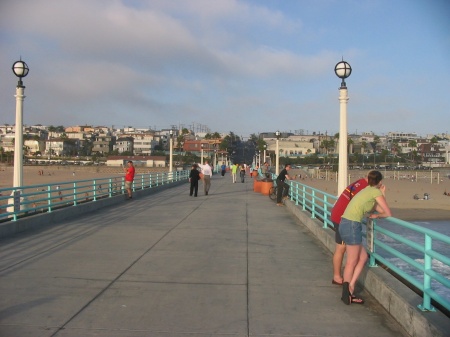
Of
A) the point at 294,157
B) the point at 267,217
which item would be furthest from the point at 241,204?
the point at 294,157

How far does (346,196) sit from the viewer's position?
19.0ft

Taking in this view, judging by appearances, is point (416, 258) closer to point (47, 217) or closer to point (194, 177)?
point (47, 217)

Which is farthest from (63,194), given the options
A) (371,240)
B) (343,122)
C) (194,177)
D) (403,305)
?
(403,305)

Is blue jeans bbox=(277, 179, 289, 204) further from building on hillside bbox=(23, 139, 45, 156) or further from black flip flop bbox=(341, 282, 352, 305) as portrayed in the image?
building on hillside bbox=(23, 139, 45, 156)

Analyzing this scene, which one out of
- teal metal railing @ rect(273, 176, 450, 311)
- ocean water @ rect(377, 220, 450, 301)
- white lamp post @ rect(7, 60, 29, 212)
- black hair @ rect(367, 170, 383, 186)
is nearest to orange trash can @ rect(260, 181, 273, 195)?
ocean water @ rect(377, 220, 450, 301)

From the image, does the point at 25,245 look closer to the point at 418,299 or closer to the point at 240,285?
the point at 240,285

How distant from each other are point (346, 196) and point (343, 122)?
432cm

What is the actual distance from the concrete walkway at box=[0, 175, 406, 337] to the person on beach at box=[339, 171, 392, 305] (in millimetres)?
293

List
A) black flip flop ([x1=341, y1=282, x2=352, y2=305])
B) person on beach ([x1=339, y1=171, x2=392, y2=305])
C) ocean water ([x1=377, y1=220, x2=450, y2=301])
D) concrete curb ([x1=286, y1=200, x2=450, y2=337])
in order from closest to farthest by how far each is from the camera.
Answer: concrete curb ([x1=286, y1=200, x2=450, y2=337]), person on beach ([x1=339, y1=171, x2=392, y2=305]), black flip flop ([x1=341, y1=282, x2=352, y2=305]), ocean water ([x1=377, y1=220, x2=450, y2=301])

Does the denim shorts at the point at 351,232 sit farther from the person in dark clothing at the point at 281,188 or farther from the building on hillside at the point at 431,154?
the building on hillside at the point at 431,154

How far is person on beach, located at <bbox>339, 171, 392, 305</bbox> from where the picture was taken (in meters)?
5.23

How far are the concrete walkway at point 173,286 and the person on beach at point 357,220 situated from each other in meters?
0.29

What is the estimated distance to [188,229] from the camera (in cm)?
1123

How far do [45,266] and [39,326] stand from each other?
8.79 feet
